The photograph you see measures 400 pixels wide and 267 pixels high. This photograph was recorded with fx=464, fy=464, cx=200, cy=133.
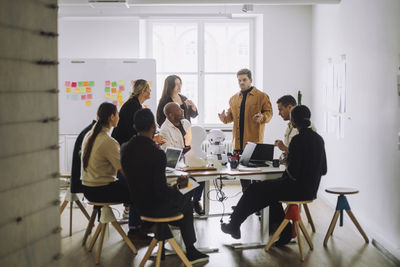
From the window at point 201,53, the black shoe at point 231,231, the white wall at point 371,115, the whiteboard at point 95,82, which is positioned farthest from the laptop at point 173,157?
the window at point 201,53

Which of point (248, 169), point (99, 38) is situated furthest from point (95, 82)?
point (248, 169)

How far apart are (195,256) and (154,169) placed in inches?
38.8

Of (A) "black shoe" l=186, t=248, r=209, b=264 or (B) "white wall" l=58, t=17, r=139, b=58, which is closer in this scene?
(A) "black shoe" l=186, t=248, r=209, b=264

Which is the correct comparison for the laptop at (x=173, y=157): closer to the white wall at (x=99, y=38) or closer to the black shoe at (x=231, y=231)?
the black shoe at (x=231, y=231)

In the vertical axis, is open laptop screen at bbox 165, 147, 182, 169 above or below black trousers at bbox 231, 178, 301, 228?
above

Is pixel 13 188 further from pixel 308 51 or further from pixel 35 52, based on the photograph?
pixel 308 51

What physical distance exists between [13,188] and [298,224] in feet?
8.80

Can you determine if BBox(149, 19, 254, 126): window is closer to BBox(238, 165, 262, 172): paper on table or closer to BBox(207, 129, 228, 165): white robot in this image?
BBox(207, 129, 228, 165): white robot

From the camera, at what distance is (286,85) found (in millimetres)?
6914

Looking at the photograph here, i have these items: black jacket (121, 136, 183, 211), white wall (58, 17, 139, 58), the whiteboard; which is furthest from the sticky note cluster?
black jacket (121, 136, 183, 211)

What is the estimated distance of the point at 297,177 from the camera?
12.6ft

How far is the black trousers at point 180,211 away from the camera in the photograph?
11.0ft

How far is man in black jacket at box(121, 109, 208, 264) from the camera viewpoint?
10.5 feet

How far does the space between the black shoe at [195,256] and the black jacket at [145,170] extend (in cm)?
68
